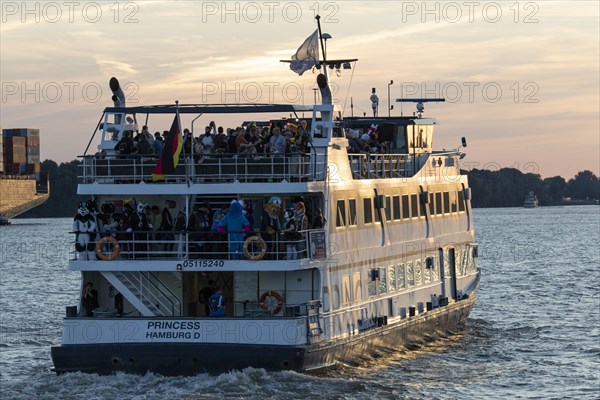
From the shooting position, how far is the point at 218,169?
28.8m

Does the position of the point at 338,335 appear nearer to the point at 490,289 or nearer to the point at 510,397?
the point at 510,397

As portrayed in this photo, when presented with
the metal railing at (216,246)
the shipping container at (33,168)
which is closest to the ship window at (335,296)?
the metal railing at (216,246)

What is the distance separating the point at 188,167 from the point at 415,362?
27.6 feet

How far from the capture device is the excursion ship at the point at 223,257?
2791 centimetres

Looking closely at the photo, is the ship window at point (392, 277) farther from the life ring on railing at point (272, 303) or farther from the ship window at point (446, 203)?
the life ring on railing at point (272, 303)

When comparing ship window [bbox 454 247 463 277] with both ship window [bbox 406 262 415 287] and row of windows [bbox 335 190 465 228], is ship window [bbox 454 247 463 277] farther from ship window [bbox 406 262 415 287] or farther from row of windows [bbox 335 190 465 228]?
ship window [bbox 406 262 415 287]

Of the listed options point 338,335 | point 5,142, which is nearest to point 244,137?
point 338,335

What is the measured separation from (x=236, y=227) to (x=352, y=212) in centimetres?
386

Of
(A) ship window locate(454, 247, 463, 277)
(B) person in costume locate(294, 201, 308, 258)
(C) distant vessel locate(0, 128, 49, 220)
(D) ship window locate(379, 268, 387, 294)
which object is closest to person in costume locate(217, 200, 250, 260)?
(B) person in costume locate(294, 201, 308, 258)

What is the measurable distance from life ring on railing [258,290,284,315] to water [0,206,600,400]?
5.11ft

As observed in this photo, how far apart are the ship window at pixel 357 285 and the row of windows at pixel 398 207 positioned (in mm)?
1137

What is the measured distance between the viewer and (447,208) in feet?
128

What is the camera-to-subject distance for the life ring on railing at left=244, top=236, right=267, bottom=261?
28.1 meters

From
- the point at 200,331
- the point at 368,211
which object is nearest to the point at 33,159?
the point at 368,211
